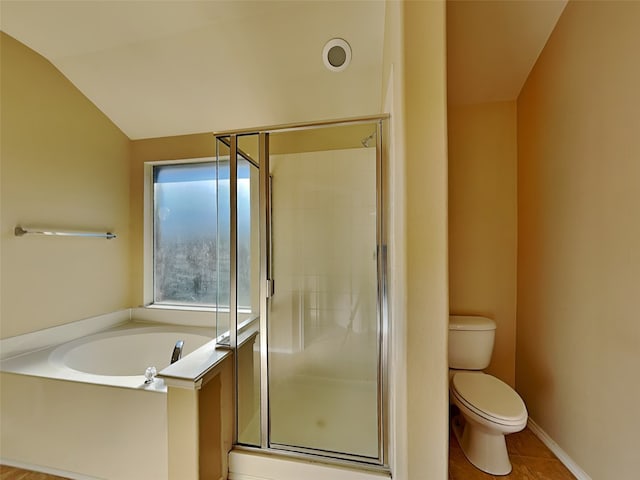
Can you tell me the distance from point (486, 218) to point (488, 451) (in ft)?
4.80

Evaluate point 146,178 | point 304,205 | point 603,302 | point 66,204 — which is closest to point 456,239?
point 603,302

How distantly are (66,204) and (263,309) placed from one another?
6.02 ft

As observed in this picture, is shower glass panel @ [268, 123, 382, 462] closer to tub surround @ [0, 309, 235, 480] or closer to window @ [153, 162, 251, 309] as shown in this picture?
tub surround @ [0, 309, 235, 480]

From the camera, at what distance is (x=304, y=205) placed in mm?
2064

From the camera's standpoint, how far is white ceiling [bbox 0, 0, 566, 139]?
1623mm

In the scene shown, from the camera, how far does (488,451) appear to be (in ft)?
4.94

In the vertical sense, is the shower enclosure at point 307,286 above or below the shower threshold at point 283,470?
above

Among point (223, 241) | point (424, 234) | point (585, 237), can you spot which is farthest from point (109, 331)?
point (585, 237)

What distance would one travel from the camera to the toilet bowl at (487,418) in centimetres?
136

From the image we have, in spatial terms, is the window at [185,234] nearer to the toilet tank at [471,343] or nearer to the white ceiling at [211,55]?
the white ceiling at [211,55]

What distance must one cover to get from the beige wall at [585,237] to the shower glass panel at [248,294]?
1.75m

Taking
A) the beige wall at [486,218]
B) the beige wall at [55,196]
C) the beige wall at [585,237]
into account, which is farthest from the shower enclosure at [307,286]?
the beige wall at [55,196]

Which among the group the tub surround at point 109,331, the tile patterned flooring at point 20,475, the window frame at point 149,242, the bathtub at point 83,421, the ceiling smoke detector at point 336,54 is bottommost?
the tile patterned flooring at point 20,475

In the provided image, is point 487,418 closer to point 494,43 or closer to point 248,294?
point 248,294
